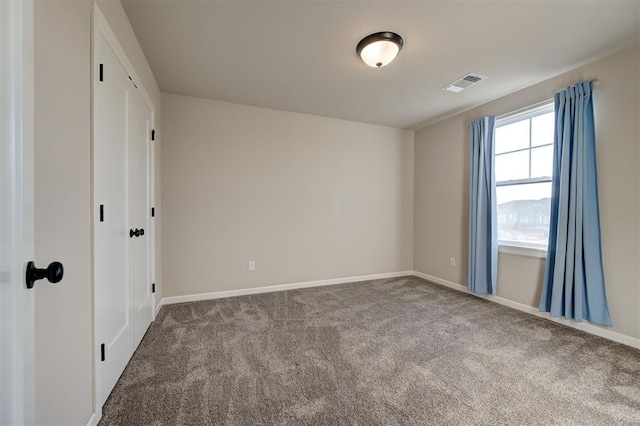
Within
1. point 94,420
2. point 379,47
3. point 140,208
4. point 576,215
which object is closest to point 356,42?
point 379,47

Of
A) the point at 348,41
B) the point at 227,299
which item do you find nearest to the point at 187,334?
the point at 227,299

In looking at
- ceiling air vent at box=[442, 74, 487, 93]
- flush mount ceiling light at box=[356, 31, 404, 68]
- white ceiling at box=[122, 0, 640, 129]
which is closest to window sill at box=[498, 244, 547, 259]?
white ceiling at box=[122, 0, 640, 129]

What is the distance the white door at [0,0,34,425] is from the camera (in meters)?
0.70

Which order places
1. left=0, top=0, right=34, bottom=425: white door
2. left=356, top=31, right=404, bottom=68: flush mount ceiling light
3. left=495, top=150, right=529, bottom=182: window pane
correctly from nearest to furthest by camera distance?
left=0, top=0, right=34, bottom=425: white door
left=356, top=31, right=404, bottom=68: flush mount ceiling light
left=495, top=150, right=529, bottom=182: window pane

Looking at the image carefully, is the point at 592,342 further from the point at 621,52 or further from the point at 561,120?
the point at 621,52

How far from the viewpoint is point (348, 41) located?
224cm

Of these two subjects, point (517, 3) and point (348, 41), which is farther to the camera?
point (348, 41)

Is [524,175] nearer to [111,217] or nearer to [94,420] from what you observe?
[111,217]

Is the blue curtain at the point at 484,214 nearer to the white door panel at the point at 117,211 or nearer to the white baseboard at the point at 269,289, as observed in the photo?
the white baseboard at the point at 269,289

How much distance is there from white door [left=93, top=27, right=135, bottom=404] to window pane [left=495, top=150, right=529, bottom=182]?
3946 millimetres

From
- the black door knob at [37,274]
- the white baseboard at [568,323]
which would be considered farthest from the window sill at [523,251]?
the black door knob at [37,274]

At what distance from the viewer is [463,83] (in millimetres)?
2979

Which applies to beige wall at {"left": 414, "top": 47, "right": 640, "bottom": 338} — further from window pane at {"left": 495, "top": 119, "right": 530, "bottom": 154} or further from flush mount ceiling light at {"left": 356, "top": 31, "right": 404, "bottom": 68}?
flush mount ceiling light at {"left": 356, "top": 31, "right": 404, "bottom": 68}

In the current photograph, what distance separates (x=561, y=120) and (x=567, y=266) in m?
1.42
